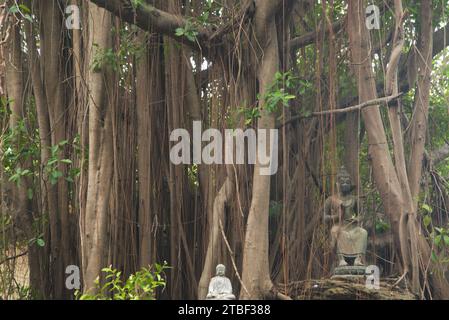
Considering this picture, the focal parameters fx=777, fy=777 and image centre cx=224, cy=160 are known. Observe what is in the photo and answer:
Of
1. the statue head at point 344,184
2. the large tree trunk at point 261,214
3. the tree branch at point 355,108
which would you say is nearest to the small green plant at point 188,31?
the large tree trunk at point 261,214

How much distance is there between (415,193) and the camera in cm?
545

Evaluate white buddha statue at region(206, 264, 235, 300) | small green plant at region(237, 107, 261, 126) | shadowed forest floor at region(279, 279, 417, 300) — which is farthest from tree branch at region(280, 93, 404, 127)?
white buddha statue at region(206, 264, 235, 300)

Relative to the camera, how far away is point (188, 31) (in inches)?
194

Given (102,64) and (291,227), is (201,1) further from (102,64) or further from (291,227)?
(291,227)

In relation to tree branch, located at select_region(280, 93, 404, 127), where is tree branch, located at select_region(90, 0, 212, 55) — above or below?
above

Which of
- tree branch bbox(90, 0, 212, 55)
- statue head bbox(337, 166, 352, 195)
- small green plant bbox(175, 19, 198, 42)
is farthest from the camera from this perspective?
statue head bbox(337, 166, 352, 195)

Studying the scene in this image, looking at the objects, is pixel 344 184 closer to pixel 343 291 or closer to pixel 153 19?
pixel 343 291

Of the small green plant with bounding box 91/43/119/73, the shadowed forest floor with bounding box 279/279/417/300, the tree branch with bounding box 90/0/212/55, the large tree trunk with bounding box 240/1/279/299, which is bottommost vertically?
the shadowed forest floor with bounding box 279/279/417/300

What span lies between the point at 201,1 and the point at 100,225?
1.77 meters

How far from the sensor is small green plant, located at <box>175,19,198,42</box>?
489 cm

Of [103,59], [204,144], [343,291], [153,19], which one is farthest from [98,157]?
[343,291]

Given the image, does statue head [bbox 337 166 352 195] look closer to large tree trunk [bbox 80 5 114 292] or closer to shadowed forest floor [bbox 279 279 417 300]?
shadowed forest floor [bbox 279 279 417 300]

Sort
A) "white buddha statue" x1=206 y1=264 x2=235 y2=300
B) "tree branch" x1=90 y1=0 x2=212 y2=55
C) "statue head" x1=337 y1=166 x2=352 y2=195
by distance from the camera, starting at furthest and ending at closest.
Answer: "statue head" x1=337 y1=166 x2=352 y2=195
"tree branch" x1=90 y1=0 x2=212 y2=55
"white buddha statue" x1=206 y1=264 x2=235 y2=300
